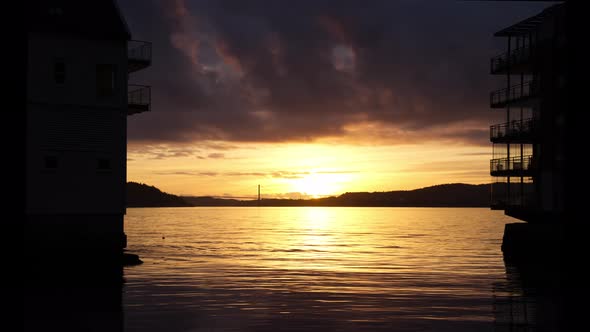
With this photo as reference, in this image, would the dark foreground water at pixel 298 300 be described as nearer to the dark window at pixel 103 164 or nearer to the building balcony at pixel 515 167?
the dark window at pixel 103 164

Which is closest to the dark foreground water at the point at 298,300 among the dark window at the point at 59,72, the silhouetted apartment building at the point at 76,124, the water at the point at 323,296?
the water at the point at 323,296

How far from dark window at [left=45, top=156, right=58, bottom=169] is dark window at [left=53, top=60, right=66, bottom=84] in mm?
4125

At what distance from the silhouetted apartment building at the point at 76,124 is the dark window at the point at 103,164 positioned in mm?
55

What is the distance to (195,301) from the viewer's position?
24250 millimetres

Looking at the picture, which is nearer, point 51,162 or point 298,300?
point 298,300

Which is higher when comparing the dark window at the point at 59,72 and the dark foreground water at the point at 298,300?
the dark window at the point at 59,72

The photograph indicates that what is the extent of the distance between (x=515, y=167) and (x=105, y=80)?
106ft

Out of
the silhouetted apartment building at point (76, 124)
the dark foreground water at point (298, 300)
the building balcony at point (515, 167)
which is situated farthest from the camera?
the building balcony at point (515, 167)

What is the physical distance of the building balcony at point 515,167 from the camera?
185ft

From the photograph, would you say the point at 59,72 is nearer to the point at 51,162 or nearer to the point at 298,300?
the point at 51,162

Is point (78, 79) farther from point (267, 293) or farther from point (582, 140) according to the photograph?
point (582, 140)

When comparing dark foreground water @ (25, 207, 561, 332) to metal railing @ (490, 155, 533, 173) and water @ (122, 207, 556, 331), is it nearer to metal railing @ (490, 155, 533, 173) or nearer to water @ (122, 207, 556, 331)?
water @ (122, 207, 556, 331)

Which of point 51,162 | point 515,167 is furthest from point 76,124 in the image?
point 515,167

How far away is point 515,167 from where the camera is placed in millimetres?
56781
